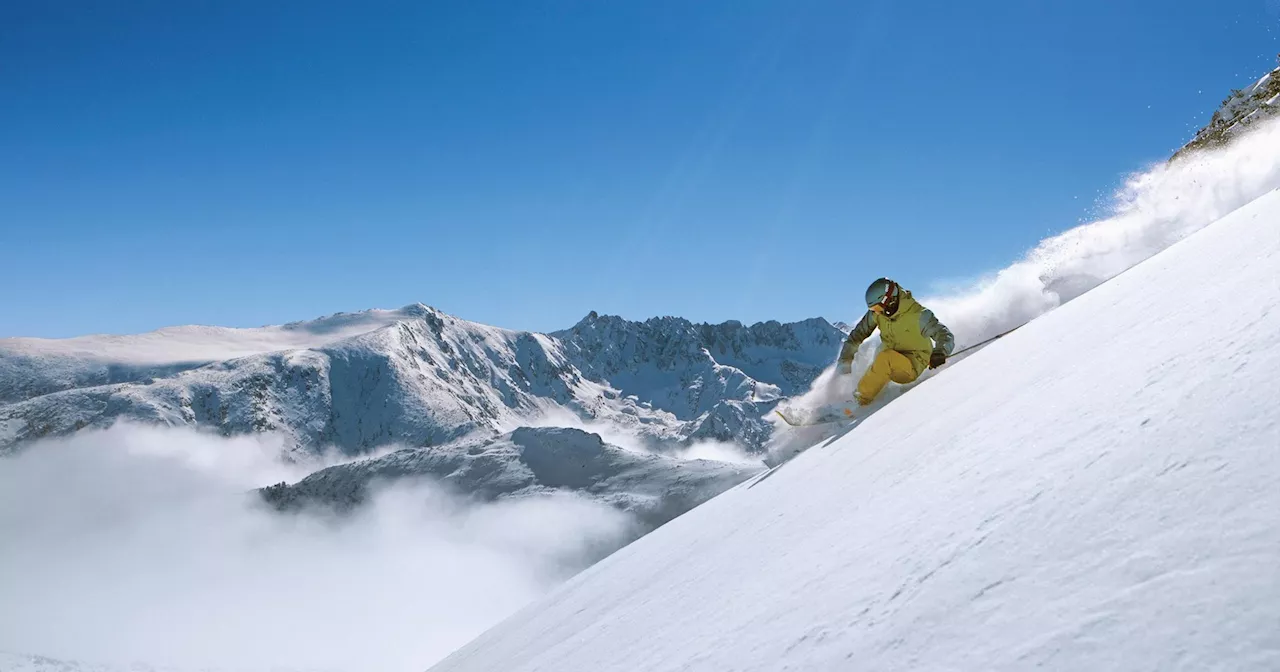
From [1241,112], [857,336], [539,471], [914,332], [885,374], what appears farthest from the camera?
[539,471]

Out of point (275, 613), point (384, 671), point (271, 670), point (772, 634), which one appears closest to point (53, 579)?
point (275, 613)

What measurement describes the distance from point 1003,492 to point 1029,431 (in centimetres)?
76

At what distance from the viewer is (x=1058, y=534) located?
209cm

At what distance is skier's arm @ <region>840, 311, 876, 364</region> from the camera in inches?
427

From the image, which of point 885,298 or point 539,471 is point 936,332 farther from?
point 539,471

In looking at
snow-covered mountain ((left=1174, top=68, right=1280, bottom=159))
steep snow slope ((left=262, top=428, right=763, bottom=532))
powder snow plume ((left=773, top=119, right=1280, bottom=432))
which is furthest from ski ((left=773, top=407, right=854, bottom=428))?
steep snow slope ((left=262, top=428, right=763, bottom=532))

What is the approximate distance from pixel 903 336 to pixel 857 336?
1.23m

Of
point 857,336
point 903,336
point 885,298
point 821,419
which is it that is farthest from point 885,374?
point 821,419

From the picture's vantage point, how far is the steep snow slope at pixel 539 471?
64875 millimetres

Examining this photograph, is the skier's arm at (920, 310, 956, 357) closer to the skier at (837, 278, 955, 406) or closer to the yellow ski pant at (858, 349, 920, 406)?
the skier at (837, 278, 955, 406)

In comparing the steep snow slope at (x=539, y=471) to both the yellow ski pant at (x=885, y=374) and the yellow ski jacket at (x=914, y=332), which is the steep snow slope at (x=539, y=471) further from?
the yellow ski jacket at (x=914, y=332)

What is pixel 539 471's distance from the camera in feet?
227

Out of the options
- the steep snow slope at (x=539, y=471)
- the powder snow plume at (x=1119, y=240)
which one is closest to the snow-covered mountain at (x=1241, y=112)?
the powder snow plume at (x=1119, y=240)

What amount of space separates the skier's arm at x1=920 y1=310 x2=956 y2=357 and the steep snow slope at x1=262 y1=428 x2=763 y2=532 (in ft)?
174
